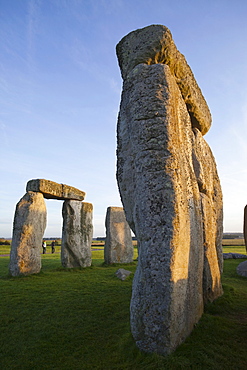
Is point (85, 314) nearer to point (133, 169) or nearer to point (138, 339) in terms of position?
point (138, 339)

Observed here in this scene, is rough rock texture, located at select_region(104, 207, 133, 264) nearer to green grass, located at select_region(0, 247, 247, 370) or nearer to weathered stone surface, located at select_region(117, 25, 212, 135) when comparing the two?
green grass, located at select_region(0, 247, 247, 370)

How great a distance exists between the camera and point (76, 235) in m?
10.9

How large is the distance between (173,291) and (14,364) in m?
1.99

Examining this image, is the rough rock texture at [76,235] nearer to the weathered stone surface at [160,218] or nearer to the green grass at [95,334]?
the green grass at [95,334]

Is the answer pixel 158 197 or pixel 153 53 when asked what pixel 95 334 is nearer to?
pixel 158 197

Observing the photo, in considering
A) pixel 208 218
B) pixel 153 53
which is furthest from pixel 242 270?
pixel 153 53

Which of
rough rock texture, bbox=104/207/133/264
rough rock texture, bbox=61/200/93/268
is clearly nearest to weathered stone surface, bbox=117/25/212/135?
rough rock texture, bbox=61/200/93/268

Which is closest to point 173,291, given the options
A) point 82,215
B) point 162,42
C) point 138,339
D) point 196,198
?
point 138,339

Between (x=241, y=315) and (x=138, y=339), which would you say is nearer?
(x=138, y=339)

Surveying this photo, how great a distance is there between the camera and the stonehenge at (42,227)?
28.0ft

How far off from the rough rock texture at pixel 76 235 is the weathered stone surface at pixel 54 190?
0.35 metres

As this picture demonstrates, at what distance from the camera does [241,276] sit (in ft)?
26.9

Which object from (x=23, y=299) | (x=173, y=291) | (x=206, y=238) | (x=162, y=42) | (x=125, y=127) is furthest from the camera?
(x=23, y=299)

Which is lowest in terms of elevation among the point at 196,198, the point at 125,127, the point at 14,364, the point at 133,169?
the point at 14,364
